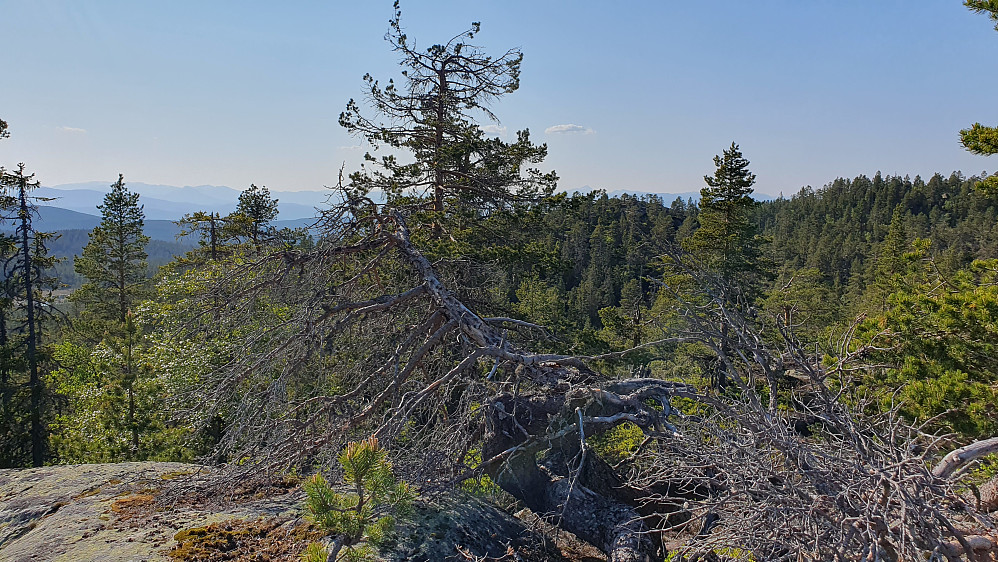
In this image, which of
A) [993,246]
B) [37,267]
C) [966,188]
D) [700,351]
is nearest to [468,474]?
[700,351]

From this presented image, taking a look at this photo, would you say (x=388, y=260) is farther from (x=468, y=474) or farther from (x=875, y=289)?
(x=875, y=289)

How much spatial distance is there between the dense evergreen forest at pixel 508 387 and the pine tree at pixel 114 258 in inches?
263

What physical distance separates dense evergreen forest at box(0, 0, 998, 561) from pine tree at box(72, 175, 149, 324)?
667 centimetres

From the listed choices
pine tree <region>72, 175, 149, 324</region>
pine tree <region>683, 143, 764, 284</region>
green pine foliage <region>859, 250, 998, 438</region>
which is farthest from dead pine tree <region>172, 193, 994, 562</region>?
pine tree <region>72, 175, 149, 324</region>

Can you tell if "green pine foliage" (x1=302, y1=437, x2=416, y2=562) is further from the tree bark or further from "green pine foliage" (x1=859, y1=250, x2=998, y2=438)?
"green pine foliage" (x1=859, y1=250, x2=998, y2=438)

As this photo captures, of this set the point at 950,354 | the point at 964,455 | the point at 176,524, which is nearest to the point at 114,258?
the point at 176,524

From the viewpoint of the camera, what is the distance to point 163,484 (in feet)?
12.7

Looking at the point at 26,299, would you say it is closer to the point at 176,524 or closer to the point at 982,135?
the point at 176,524

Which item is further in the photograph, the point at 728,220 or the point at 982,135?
the point at 728,220

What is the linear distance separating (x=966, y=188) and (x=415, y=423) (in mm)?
108372

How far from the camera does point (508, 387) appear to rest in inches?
188

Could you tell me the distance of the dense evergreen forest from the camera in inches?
93.0

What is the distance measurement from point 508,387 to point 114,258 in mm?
26098

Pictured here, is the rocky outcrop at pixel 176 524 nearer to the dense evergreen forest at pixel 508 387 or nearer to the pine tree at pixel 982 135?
the dense evergreen forest at pixel 508 387
